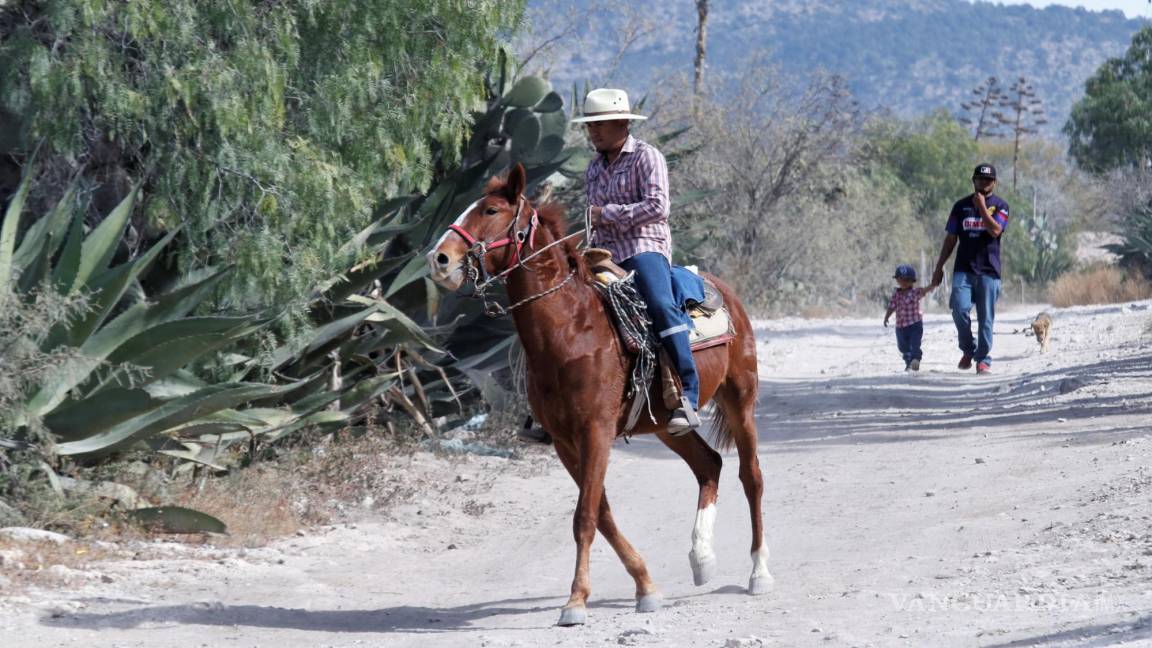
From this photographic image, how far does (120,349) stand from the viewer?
361 inches

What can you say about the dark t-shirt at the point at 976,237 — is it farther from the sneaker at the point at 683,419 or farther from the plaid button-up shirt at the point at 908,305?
the sneaker at the point at 683,419

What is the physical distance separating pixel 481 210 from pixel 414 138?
11.7 feet

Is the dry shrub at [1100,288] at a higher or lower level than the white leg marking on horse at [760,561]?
lower

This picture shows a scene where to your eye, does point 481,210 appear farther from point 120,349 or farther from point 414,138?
point 414,138

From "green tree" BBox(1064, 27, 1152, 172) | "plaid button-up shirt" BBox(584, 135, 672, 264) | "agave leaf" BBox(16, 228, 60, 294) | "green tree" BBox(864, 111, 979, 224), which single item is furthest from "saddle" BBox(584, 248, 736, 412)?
"green tree" BBox(864, 111, 979, 224)

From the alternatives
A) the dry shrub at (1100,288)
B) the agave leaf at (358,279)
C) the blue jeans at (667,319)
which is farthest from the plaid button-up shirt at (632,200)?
the dry shrub at (1100,288)

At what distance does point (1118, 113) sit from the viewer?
2232 inches

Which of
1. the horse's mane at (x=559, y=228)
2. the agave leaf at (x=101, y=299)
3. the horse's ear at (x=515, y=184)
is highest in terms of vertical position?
the horse's ear at (x=515, y=184)

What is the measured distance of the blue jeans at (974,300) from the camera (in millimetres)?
17406

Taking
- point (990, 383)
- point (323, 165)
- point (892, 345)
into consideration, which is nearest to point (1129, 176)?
point (892, 345)

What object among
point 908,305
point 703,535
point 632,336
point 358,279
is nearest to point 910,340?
point 908,305

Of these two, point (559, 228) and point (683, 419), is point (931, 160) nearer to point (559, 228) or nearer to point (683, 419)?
point (683, 419)

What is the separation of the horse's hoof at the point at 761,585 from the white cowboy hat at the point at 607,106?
2.62m

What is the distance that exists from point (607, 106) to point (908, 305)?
1089 cm
